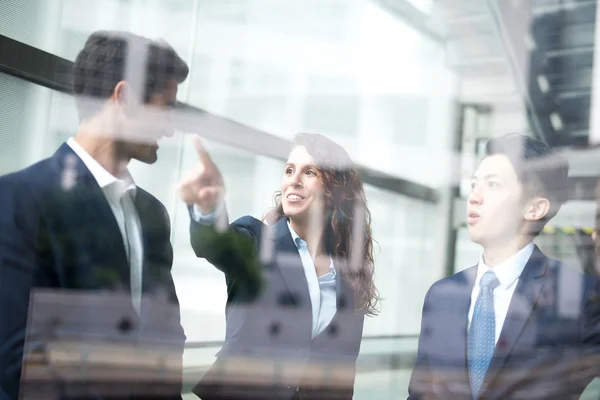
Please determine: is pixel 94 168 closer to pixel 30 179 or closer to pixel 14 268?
pixel 30 179

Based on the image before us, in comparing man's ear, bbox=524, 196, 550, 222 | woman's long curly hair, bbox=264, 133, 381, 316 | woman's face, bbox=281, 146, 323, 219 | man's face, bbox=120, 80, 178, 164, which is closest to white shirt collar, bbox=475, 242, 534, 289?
man's ear, bbox=524, 196, 550, 222

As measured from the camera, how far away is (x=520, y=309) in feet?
10.6

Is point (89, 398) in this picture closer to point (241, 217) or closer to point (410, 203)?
point (241, 217)

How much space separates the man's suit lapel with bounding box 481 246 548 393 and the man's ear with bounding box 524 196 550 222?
127 millimetres

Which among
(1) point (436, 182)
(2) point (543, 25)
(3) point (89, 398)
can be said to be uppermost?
(2) point (543, 25)

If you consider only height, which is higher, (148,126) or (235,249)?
(148,126)

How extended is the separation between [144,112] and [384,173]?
1.03 meters

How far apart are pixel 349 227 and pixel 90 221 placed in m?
1.05

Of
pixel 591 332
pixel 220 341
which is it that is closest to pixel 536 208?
pixel 591 332

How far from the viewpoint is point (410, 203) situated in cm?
334

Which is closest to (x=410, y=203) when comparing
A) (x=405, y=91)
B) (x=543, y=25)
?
(x=405, y=91)

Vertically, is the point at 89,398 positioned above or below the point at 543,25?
below

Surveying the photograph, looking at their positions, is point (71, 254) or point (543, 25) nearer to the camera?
point (71, 254)

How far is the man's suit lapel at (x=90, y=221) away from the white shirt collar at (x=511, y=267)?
149cm
